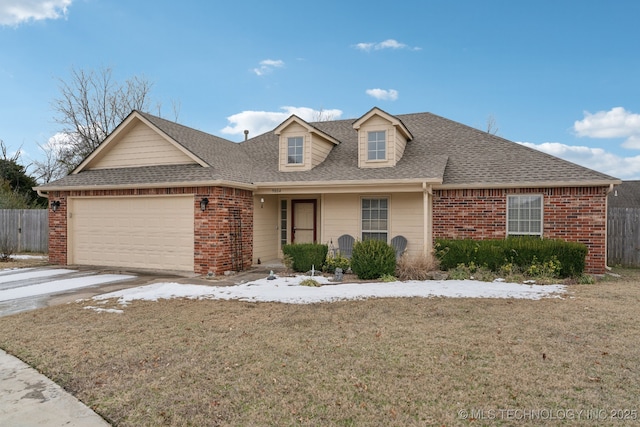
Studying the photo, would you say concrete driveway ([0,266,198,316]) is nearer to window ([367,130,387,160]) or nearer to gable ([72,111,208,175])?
gable ([72,111,208,175])

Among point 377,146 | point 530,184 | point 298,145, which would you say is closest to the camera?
point 530,184

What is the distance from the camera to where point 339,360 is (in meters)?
4.61

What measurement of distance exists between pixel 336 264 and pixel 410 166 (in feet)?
13.1

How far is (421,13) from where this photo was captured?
14.2 m

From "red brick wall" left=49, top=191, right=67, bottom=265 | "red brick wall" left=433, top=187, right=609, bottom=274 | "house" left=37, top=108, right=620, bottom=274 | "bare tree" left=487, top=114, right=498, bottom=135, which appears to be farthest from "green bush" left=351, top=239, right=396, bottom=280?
"bare tree" left=487, top=114, right=498, bottom=135

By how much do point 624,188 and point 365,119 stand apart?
2986 cm

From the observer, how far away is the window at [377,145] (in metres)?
13.0

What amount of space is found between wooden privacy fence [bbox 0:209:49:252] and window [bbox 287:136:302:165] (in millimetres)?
11184

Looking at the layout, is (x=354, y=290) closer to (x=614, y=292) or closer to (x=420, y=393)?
(x=420, y=393)

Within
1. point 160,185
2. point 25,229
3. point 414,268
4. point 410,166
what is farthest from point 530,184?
point 25,229

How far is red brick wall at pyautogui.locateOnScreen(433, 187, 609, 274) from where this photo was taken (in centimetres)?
1095

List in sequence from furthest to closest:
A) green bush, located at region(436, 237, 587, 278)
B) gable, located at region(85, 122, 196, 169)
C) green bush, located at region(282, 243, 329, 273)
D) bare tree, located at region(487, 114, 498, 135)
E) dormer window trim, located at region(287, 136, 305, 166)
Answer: bare tree, located at region(487, 114, 498, 135) < dormer window trim, located at region(287, 136, 305, 166) < gable, located at region(85, 122, 196, 169) < green bush, located at region(282, 243, 329, 273) < green bush, located at region(436, 237, 587, 278)

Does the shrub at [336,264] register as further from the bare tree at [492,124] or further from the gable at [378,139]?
the bare tree at [492,124]

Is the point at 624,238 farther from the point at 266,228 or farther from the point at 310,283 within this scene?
the point at 266,228
